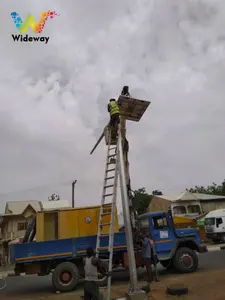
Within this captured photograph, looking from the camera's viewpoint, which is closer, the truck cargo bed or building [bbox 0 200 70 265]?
the truck cargo bed

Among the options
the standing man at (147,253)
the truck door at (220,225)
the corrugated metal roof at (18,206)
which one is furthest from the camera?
the corrugated metal roof at (18,206)

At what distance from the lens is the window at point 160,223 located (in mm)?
13398

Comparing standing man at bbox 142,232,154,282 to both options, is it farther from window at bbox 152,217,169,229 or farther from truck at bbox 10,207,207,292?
window at bbox 152,217,169,229

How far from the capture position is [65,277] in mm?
11836

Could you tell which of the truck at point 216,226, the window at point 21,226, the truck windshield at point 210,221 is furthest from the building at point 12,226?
the truck at point 216,226

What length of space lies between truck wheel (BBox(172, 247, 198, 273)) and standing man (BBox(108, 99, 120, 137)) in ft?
22.2

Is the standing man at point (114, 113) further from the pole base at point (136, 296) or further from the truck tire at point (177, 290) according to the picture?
the truck tire at point (177, 290)

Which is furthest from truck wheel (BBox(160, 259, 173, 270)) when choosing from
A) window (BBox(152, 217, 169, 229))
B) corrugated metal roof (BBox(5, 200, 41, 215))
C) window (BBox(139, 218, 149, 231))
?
corrugated metal roof (BBox(5, 200, 41, 215))

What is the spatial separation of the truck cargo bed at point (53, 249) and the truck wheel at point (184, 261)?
9.13ft

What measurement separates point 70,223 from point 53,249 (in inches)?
46.9

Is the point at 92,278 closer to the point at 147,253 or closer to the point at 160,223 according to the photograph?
the point at 147,253

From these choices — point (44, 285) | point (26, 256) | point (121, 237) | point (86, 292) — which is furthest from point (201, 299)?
point (44, 285)

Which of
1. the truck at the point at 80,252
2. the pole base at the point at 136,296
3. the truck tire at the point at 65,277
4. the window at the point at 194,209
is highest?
the window at the point at 194,209

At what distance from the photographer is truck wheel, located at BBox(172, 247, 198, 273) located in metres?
13.2
